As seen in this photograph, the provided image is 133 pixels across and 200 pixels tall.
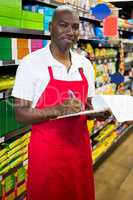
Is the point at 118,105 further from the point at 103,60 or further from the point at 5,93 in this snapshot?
the point at 103,60

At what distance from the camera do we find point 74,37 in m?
1.75

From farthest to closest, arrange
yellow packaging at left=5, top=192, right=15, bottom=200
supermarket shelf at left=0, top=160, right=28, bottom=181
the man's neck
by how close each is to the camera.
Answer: yellow packaging at left=5, top=192, right=15, bottom=200, supermarket shelf at left=0, top=160, right=28, bottom=181, the man's neck

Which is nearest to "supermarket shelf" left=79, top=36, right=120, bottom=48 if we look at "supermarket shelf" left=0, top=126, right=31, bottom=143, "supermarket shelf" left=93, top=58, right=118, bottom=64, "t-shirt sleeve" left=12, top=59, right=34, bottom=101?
"supermarket shelf" left=93, top=58, right=118, bottom=64

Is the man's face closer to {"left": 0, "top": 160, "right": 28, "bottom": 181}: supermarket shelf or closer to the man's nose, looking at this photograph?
the man's nose

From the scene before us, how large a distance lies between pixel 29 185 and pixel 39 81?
26.3 inches

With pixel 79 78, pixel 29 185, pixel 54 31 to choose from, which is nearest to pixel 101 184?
pixel 29 185

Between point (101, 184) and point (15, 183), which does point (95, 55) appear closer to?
point (101, 184)

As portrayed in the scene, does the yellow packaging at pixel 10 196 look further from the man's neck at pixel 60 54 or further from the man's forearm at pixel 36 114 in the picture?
the man's neck at pixel 60 54

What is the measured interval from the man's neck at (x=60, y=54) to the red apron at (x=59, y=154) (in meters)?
0.13

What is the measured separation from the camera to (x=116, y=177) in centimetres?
392

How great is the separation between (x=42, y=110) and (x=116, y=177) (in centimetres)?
257

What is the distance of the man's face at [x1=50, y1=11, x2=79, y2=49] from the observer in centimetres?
171

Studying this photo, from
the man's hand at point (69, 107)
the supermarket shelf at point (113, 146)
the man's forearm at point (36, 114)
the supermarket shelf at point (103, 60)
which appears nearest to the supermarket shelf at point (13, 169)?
the man's forearm at point (36, 114)

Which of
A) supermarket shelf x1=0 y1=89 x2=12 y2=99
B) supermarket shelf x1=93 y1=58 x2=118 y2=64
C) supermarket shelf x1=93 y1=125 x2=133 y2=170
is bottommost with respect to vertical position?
supermarket shelf x1=93 y1=125 x2=133 y2=170
